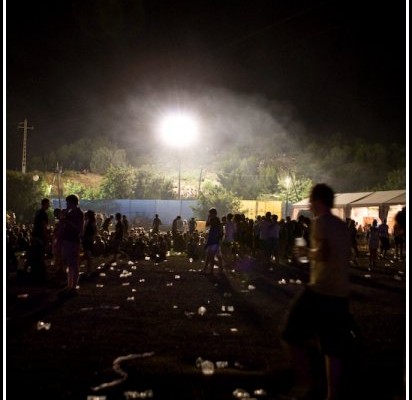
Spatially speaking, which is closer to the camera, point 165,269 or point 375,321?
point 375,321

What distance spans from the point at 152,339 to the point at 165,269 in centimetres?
958

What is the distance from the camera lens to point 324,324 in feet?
14.8

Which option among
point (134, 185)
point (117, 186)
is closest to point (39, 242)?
point (117, 186)

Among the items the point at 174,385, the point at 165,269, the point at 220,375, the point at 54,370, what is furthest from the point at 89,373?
the point at 165,269

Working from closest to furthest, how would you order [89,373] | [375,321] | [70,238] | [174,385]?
[174,385] < [89,373] < [375,321] < [70,238]

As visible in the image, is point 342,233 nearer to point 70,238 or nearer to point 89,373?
point 89,373

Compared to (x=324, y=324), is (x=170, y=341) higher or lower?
lower

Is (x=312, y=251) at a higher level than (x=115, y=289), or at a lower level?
higher

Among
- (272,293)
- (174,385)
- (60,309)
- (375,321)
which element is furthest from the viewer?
(272,293)

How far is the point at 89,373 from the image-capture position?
5.37 meters

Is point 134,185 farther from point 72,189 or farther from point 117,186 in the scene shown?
point 72,189

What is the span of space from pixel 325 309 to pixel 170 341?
2.87 meters

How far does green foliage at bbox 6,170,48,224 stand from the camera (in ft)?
123

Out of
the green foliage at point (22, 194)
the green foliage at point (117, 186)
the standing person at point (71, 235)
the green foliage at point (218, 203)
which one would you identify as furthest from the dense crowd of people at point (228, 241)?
the green foliage at point (117, 186)
